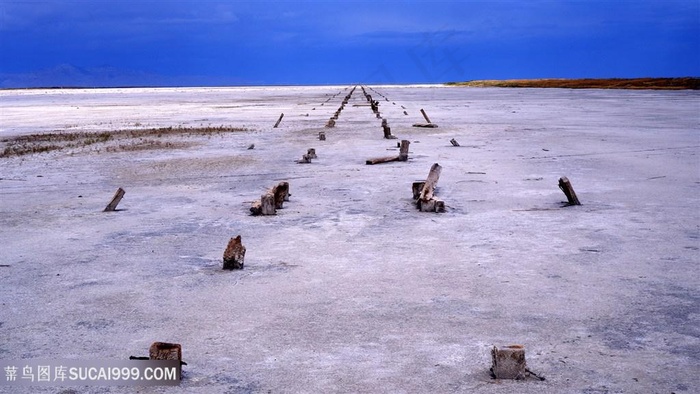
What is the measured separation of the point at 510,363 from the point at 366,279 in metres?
1.88

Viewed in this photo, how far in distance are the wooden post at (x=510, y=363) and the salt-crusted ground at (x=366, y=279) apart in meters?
0.05

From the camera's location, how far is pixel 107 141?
17109 millimetres

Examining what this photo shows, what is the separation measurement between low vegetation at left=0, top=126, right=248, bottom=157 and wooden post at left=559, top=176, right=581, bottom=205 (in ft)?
31.4

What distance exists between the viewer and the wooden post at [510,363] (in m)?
3.48

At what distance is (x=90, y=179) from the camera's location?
1078 cm

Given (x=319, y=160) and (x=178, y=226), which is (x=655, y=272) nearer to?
(x=178, y=226)

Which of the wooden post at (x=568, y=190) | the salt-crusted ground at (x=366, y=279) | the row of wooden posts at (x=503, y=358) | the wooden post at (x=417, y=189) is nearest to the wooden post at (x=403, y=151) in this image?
the salt-crusted ground at (x=366, y=279)

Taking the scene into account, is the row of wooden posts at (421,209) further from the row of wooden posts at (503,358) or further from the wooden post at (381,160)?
the wooden post at (381,160)

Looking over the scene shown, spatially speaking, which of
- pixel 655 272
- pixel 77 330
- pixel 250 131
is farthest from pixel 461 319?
pixel 250 131

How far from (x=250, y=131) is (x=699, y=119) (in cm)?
1351

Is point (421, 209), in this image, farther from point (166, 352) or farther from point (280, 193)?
point (166, 352)

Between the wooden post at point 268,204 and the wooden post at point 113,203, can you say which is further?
the wooden post at point 113,203

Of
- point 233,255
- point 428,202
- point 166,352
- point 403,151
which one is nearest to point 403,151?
point 403,151

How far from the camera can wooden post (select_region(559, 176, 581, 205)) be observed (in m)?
7.86
